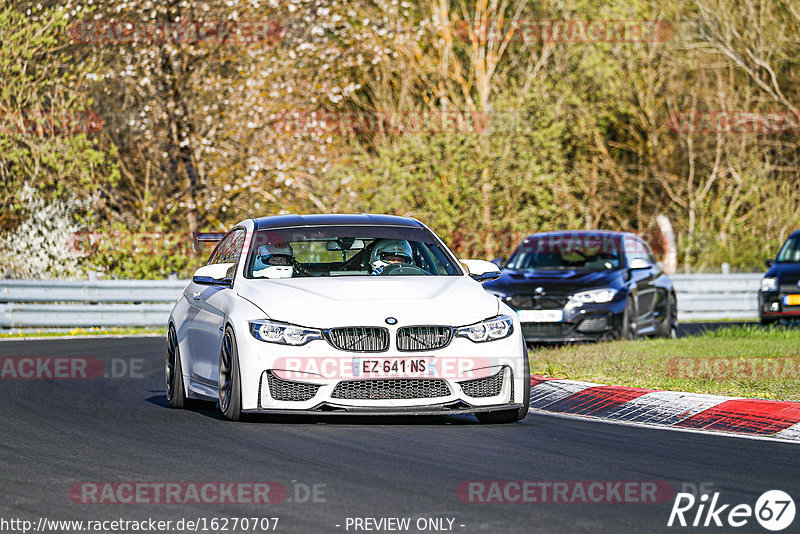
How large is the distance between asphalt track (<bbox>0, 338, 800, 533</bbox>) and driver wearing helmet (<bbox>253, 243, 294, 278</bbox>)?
114 centimetres

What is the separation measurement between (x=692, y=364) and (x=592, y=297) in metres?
4.24

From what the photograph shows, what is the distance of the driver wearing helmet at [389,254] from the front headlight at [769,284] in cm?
1290

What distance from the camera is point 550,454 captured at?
342 inches

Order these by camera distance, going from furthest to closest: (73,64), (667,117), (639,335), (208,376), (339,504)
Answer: (667,117) < (73,64) < (639,335) < (208,376) < (339,504)

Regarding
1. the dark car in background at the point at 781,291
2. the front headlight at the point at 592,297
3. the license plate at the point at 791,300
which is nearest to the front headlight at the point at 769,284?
the dark car in background at the point at 781,291

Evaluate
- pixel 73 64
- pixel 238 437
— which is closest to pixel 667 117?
pixel 73 64

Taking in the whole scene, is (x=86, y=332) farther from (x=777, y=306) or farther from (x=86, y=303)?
(x=777, y=306)

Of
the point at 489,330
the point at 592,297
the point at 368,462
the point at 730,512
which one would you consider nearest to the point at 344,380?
the point at 489,330

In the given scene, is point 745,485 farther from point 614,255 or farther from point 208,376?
point 614,255

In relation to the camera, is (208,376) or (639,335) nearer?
(208,376)

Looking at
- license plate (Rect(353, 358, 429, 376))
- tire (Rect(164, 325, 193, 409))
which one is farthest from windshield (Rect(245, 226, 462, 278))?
license plate (Rect(353, 358, 429, 376))

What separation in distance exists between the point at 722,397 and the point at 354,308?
331cm

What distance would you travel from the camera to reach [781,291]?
22812 mm

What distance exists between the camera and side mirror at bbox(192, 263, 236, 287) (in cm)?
1093
